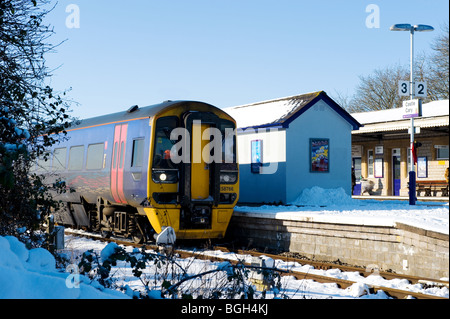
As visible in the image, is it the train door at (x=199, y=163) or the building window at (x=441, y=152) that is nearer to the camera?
the train door at (x=199, y=163)

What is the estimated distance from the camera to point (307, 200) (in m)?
17.6

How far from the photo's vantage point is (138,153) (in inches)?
488

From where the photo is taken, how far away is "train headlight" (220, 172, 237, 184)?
41.2 feet

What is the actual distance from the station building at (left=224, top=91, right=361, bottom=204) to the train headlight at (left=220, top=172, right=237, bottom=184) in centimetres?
504

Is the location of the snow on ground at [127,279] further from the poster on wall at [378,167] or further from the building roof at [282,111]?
the poster on wall at [378,167]

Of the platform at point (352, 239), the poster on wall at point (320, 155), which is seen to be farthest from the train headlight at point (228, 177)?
the poster on wall at point (320, 155)

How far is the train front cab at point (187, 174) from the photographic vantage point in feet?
39.1

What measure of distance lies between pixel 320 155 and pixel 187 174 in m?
7.87

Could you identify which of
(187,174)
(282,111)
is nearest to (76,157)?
(187,174)

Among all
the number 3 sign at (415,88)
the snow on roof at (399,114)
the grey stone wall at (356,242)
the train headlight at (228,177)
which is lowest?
the grey stone wall at (356,242)

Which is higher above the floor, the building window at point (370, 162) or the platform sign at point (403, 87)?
the platform sign at point (403, 87)

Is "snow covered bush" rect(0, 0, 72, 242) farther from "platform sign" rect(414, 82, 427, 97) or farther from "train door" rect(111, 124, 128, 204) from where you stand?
"platform sign" rect(414, 82, 427, 97)

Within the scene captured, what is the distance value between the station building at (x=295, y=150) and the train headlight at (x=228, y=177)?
5.04m
